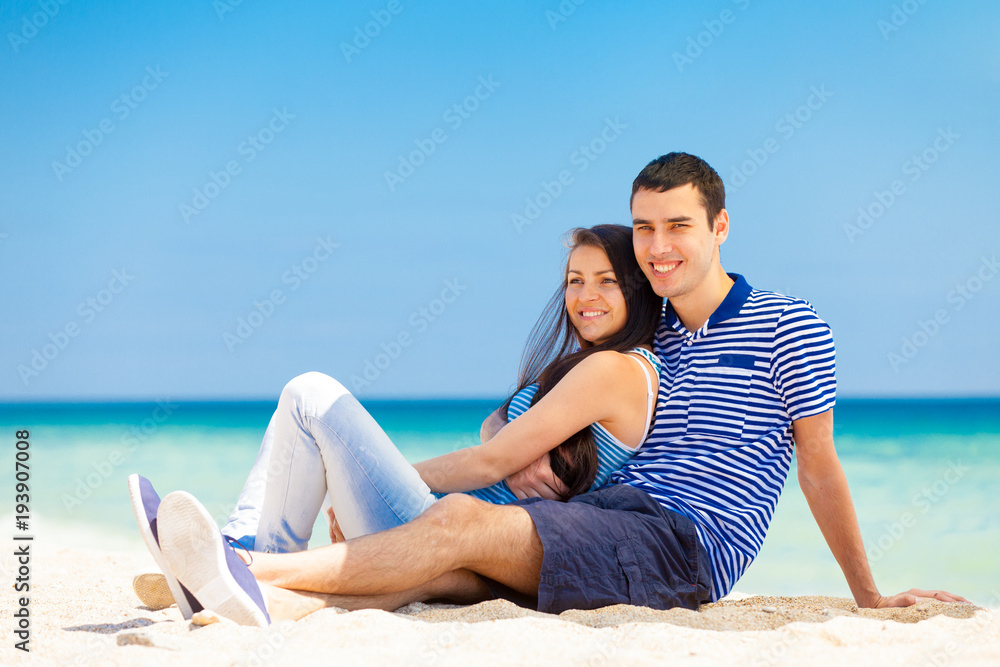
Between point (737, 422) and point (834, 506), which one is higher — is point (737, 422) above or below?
above

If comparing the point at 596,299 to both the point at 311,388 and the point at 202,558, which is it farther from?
the point at 202,558

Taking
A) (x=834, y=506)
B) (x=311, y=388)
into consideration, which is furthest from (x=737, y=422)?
(x=311, y=388)

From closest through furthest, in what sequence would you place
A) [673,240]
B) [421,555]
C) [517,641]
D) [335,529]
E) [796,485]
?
[517,641], [421,555], [335,529], [673,240], [796,485]

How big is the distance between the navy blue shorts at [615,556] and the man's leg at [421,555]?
8 centimetres

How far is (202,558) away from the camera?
2.12 m

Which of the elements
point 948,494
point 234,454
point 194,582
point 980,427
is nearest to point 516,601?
point 194,582

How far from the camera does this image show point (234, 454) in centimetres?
1662

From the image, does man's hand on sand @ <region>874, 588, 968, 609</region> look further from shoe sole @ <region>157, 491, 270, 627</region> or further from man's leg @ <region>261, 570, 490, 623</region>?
shoe sole @ <region>157, 491, 270, 627</region>

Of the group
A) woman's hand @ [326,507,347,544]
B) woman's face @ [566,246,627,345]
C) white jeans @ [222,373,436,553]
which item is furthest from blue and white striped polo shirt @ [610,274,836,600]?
woman's hand @ [326,507,347,544]

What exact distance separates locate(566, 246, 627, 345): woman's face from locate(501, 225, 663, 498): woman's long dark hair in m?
0.03

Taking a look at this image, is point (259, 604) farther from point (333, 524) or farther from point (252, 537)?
point (333, 524)

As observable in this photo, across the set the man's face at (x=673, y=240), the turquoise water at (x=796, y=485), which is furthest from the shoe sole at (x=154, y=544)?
the turquoise water at (x=796, y=485)

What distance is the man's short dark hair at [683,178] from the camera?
316cm

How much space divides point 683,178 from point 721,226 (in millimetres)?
301
